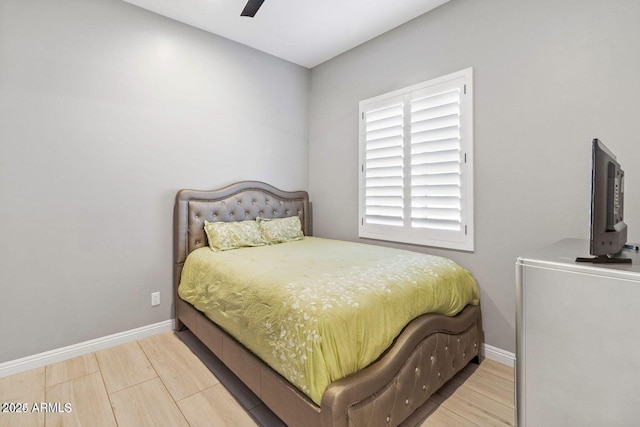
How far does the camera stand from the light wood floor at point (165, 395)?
1673 mm

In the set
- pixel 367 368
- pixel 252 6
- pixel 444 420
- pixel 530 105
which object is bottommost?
pixel 444 420

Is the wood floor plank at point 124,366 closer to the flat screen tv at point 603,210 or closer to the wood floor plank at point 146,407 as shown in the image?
the wood floor plank at point 146,407

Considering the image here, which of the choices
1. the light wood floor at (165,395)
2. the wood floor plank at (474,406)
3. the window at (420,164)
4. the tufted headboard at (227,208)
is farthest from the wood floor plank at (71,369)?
the window at (420,164)

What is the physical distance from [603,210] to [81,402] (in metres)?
2.85

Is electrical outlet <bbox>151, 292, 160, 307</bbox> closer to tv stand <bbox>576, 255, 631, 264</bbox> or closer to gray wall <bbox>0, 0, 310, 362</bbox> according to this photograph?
gray wall <bbox>0, 0, 310, 362</bbox>

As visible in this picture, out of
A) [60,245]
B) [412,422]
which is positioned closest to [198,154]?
[60,245]

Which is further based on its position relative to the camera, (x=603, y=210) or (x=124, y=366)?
(x=124, y=366)

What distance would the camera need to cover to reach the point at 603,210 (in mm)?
1105

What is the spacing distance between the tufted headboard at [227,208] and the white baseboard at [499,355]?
2220 mm

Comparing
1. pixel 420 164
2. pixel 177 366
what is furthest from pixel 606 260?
pixel 177 366

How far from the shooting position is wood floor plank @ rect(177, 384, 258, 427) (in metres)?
1.65

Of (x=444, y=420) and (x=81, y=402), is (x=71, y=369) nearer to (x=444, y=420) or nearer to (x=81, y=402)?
(x=81, y=402)

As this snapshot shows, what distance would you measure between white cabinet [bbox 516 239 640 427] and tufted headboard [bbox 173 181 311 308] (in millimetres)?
2607

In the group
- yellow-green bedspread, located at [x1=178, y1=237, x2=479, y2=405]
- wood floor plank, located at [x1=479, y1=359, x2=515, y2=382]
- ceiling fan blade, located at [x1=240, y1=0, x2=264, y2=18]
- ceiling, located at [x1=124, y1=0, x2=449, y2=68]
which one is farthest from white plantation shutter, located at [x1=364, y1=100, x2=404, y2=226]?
ceiling fan blade, located at [x1=240, y1=0, x2=264, y2=18]
